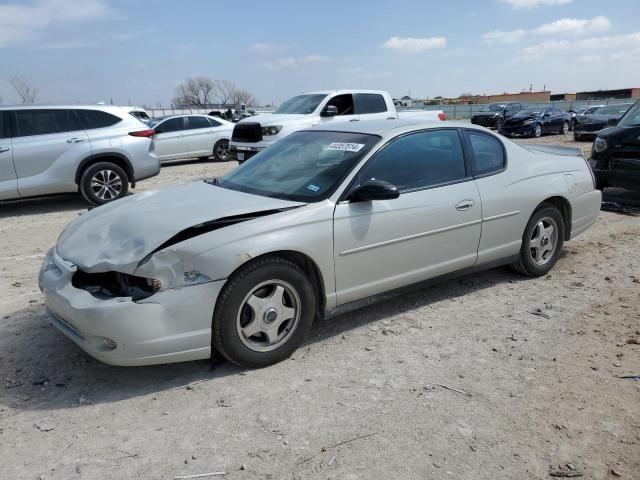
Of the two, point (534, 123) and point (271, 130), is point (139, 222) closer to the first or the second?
point (271, 130)

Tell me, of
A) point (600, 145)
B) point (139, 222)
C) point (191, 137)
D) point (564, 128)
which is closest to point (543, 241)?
point (139, 222)

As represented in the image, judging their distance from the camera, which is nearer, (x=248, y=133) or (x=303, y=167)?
(x=303, y=167)

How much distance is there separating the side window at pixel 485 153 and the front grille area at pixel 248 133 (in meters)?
7.12

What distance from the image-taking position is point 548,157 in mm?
5324

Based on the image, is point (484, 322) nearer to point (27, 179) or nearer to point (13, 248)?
point (13, 248)

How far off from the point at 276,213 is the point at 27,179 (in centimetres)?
636

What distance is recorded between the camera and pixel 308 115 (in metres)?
11.7

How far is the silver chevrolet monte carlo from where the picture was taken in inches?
126

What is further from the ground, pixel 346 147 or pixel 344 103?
pixel 344 103

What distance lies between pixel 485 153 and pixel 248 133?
751 cm

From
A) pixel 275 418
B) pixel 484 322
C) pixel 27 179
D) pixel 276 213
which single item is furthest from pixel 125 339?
pixel 27 179

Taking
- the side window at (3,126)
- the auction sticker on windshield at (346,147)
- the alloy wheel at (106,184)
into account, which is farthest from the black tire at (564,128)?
the auction sticker on windshield at (346,147)

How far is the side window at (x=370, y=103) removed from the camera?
12375mm

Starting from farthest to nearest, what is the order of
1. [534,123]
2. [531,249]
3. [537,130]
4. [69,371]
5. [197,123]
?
[537,130] → [534,123] → [197,123] → [531,249] → [69,371]
